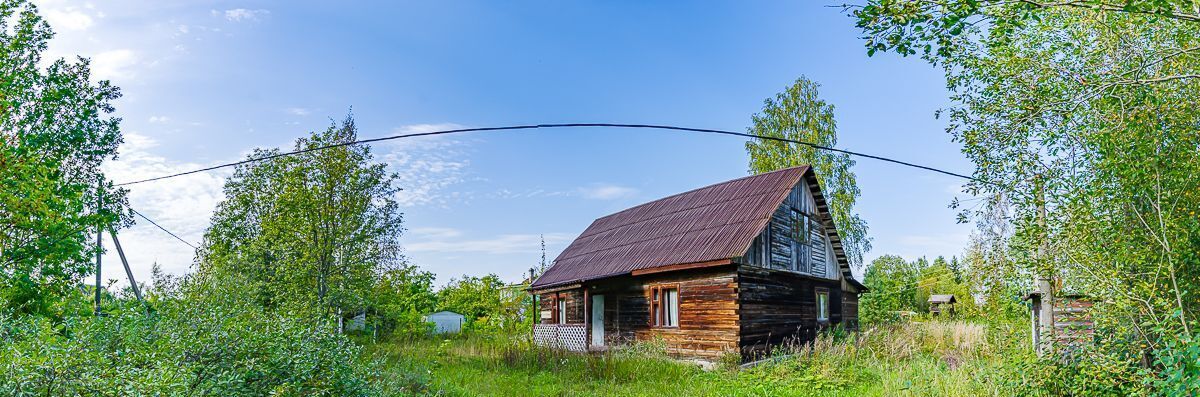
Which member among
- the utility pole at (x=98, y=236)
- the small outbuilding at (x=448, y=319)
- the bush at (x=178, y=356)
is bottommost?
the small outbuilding at (x=448, y=319)

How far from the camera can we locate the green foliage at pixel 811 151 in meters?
26.4

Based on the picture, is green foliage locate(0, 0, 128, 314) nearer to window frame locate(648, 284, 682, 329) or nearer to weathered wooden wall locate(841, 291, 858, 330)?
window frame locate(648, 284, 682, 329)

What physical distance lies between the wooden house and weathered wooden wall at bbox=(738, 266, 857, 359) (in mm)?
30

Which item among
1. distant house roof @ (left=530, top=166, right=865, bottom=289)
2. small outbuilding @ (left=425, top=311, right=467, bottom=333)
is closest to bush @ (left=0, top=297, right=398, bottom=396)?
distant house roof @ (left=530, top=166, right=865, bottom=289)

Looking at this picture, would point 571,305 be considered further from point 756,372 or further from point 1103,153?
point 1103,153

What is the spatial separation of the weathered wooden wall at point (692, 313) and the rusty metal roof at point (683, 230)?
0.51 meters

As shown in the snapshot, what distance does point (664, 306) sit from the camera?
58.1 ft

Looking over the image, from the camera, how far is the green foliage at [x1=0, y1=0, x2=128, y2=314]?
903 centimetres

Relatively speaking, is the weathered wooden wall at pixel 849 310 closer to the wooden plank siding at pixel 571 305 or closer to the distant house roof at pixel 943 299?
the wooden plank siding at pixel 571 305

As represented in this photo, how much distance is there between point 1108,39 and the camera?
24.8 feet

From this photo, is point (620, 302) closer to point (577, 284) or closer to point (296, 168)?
point (577, 284)

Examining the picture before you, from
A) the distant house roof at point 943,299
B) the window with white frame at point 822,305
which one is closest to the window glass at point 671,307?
the window with white frame at point 822,305

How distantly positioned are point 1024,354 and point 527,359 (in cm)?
956

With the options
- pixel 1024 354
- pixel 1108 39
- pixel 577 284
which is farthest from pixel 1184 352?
pixel 577 284
